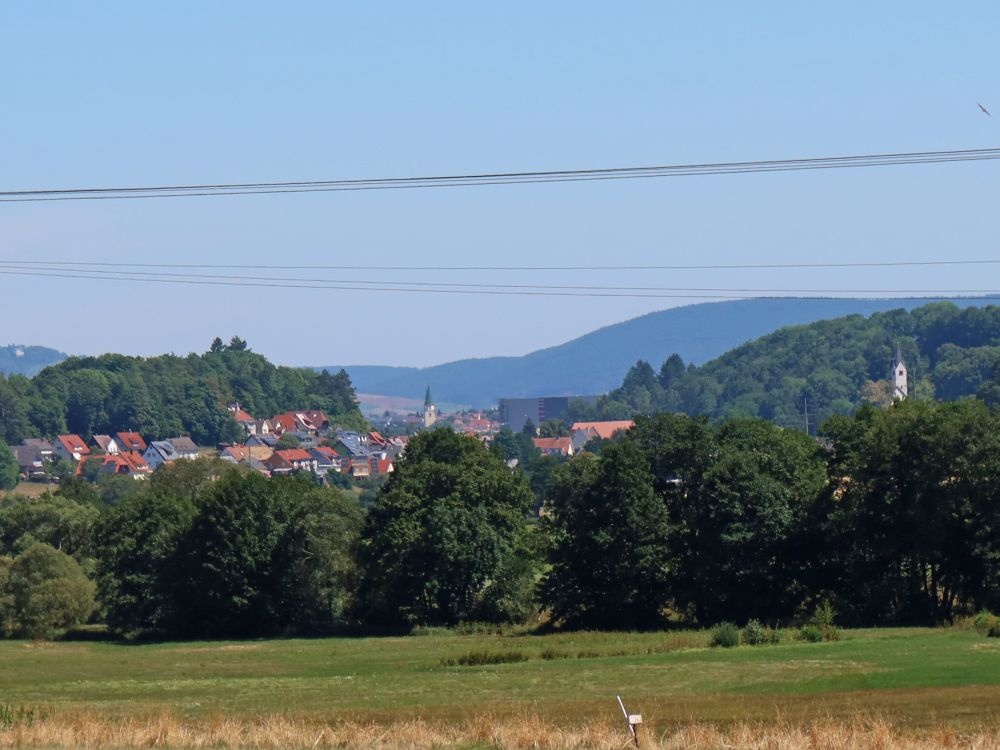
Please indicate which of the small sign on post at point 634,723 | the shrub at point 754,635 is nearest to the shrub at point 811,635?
the shrub at point 754,635

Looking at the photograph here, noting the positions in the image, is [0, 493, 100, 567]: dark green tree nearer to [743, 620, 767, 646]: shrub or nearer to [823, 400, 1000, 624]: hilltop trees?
[823, 400, 1000, 624]: hilltop trees

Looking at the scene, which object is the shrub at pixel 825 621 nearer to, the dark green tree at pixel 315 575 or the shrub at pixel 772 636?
the shrub at pixel 772 636

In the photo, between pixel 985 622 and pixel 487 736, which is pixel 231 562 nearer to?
pixel 985 622

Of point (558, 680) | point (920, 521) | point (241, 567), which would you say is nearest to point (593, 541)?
point (920, 521)

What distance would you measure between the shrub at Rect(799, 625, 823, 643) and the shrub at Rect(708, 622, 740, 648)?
229 centimetres

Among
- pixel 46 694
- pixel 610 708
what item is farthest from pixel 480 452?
pixel 610 708

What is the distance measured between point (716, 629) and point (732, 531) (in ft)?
36.7

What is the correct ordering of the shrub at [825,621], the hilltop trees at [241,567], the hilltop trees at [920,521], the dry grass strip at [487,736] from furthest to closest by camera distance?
the hilltop trees at [241,567] → the hilltop trees at [920,521] → the shrub at [825,621] → the dry grass strip at [487,736]

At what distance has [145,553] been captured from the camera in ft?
260

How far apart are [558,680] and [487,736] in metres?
14.7

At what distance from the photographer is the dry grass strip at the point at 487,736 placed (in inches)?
1115

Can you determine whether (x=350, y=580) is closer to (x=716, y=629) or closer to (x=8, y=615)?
(x=8, y=615)

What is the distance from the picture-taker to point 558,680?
146ft

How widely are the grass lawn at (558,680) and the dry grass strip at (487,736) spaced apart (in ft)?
7.95
